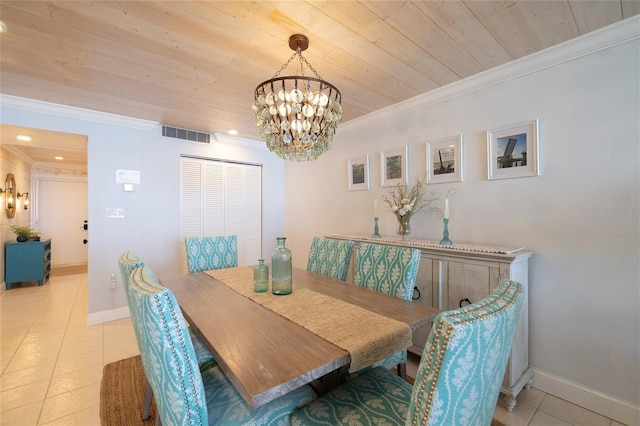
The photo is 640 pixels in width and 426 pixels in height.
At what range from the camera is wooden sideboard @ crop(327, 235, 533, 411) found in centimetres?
180

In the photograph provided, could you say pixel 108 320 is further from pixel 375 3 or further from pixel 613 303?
pixel 613 303

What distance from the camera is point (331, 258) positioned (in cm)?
234

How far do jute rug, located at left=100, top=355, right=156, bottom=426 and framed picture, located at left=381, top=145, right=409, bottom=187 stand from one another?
2.71 m

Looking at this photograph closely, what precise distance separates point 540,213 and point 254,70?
238cm

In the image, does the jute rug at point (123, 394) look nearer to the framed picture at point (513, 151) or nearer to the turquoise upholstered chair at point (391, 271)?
the turquoise upholstered chair at point (391, 271)

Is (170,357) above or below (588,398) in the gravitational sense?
above

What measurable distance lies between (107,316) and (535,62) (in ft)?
15.7

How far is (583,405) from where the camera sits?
→ 179cm

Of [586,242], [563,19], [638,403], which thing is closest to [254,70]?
[563,19]

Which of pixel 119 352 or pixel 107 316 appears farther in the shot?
pixel 107 316

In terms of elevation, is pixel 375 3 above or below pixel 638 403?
above

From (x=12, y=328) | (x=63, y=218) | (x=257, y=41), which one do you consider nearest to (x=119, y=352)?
(x=12, y=328)

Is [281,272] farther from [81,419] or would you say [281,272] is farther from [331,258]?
[81,419]

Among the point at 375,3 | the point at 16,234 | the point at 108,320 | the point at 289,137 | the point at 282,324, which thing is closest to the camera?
the point at 282,324
